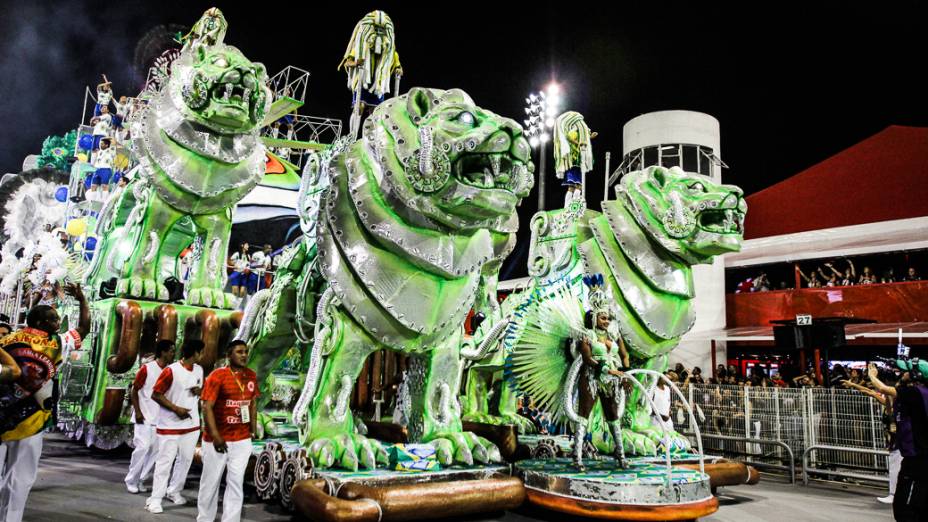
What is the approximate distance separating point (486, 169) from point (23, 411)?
119 inches

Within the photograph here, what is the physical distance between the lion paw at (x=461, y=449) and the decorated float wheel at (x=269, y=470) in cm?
102

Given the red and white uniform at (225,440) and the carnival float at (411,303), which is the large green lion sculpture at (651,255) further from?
the red and white uniform at (225,440)

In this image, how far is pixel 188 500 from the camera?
517 cm

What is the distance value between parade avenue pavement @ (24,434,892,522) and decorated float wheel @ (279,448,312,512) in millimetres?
188

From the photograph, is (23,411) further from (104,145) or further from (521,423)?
(104,145)

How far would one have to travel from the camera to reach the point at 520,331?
5.19 m

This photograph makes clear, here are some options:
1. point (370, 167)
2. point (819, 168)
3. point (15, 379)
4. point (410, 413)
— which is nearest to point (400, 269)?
point (370, 167)

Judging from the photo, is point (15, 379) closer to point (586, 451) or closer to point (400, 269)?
point (400, 269)

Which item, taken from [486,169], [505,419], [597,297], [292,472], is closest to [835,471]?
[505,419]

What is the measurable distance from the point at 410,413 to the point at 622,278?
2494mm

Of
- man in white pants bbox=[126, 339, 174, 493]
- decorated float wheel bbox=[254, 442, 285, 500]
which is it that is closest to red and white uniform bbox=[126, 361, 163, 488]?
man in white pants bbox=[126, 339, 174, 493]

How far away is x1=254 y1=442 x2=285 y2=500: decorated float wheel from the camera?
4617mm

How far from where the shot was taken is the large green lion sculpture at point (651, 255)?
20.4 ft

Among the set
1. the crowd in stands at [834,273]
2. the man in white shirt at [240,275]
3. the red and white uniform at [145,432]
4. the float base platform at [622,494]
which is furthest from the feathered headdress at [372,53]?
the crowd in stands at [834,273]
